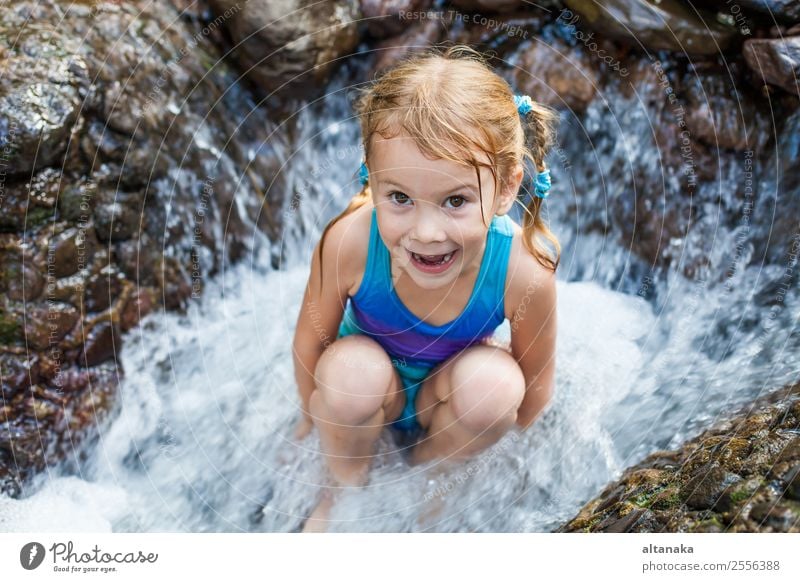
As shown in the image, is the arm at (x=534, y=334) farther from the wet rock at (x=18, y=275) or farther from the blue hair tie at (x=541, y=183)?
the wet rock at (x=18, y=275)

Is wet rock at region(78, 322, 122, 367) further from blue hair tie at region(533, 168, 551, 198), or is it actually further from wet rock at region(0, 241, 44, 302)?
blue hair tie at region(533, 168, 551, 198)

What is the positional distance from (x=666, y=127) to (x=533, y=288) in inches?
15.4

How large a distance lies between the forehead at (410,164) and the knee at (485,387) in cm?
17

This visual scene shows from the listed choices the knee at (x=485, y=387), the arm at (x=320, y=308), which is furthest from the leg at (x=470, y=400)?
the arm at (x=320, y=308)

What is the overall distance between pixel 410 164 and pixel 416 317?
0.57 feet

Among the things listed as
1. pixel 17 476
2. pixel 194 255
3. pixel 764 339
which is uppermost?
pixel 764 339

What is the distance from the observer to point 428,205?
556 millimetres

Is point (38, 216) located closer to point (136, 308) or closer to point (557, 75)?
point (136, 308)

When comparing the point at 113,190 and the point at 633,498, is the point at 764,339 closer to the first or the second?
the point at 633,498
